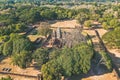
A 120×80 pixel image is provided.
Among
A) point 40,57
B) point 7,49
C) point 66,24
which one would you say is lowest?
point 66,24

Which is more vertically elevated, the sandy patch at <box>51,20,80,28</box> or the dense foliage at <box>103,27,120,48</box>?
the dense foliage at <box>103,27,120,48</box>

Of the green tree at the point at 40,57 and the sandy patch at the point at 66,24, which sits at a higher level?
the green tree at the point at 40,57

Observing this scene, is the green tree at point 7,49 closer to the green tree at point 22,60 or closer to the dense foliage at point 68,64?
the green tree at point 22,60

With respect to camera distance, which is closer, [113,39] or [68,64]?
[68,64]

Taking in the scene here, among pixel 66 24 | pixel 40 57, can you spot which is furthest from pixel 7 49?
pixel 66 24

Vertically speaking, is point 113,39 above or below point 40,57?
above

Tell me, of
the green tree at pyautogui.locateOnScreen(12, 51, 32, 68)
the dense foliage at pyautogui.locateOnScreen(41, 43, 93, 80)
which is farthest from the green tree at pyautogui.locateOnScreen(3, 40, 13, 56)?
the dense foliage at pyautogui.locateOnScreen(41, 43, 93, 80)

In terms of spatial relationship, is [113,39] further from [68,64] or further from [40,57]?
[40,57]

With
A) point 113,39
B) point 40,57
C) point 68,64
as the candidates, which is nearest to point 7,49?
point 40,57

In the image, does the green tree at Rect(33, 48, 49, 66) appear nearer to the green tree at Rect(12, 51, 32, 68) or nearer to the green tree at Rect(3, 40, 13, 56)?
the green tree at Rect(12, 51, 32, 68)

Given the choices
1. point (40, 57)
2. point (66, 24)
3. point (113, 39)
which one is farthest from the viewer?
point (66, 24)

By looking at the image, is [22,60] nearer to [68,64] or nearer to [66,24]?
[68,64]

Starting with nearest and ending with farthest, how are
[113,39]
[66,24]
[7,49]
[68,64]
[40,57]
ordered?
[68,64], [40,57], [7,49], [113,39], [66,24]

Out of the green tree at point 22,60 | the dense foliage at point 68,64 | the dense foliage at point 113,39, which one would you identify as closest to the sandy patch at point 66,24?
the dense foliage at point 113,39
